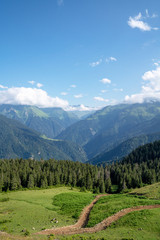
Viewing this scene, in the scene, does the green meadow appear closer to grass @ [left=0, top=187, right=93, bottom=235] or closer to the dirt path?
grass @ [left=0, top=187, right=93, bottom=235]

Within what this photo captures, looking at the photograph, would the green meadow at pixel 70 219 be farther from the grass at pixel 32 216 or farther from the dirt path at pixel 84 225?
the dirt path at pixel 84 225

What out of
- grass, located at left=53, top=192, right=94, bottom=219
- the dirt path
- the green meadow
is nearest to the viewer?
the green meadow

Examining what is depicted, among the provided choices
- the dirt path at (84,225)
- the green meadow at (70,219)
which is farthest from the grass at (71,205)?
the dirt path at (84,225)

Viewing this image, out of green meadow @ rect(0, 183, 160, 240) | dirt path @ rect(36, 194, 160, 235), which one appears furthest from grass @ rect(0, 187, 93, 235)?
dirt path @ rect(36, 194, 160, 235)

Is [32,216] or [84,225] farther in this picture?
[32,216]

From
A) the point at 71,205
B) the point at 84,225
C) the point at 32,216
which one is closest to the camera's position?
the point at 84,225

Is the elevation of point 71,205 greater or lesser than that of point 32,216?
lesser

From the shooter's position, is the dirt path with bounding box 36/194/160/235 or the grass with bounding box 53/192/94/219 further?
the grass with bounding box 53/192/94/219

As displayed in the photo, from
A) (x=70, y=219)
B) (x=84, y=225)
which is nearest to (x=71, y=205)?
(x=70, y=219)

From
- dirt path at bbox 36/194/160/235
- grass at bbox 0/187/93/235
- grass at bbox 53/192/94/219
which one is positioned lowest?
grass at bbox 53/192/94/219

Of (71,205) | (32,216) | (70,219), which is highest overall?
(32,216)

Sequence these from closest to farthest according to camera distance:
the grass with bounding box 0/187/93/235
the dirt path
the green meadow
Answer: the green meadow → the dirt path → the grass with bounding box 0/187/93/235

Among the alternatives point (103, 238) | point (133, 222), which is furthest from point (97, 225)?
point (103, 238)

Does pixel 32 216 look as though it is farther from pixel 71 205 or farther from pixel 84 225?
pixel 71 205
